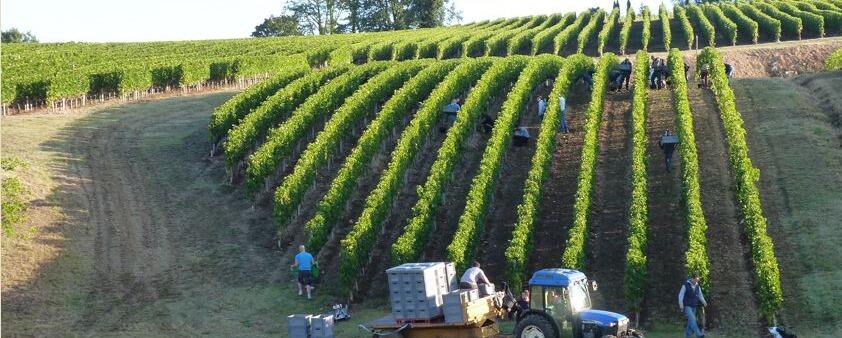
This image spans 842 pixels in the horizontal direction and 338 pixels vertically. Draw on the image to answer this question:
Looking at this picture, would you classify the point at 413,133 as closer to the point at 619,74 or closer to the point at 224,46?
the point at 619,74

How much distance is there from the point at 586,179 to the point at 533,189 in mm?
1552

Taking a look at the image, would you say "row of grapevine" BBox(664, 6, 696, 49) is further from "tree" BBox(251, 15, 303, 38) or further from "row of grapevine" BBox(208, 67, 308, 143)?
"tree" BBox(251, 15, 303, 38)

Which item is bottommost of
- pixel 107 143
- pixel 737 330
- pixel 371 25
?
Answer: pixel 737 330

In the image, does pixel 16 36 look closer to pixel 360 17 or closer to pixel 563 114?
pixel 360 17

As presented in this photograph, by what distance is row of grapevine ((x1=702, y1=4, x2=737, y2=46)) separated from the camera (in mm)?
66062

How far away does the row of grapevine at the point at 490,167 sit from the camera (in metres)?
26.9

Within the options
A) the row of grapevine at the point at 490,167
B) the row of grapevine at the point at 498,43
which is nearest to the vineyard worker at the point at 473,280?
the row of grapevine at the point at 490,167

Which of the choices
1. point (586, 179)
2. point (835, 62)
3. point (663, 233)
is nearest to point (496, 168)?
Answer: point (586, 179)

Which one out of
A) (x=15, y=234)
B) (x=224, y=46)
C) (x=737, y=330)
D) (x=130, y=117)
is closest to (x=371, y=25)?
(x=224, y=46)

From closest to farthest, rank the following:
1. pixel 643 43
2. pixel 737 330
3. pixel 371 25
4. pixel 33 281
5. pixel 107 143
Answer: pixel 737 330, pixel 33 281, pixel 107 143, pixel 643 43, pixel 371 25

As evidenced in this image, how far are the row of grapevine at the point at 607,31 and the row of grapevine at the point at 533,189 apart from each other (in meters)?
22.2

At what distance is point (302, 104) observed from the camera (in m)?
41.6

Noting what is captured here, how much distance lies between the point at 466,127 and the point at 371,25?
249 feet

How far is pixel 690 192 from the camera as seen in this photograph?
2830 cm
